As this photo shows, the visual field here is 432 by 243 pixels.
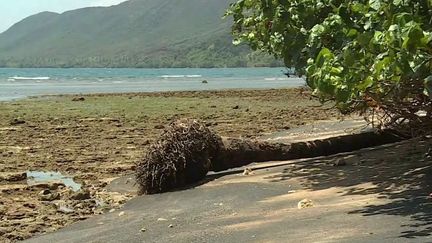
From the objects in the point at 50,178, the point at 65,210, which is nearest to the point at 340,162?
the point at 65,210

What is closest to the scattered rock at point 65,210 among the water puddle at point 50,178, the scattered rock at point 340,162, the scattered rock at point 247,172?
the water puddle at point 50,178

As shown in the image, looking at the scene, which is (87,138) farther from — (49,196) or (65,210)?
(65,210)

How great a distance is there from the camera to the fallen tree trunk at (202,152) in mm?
9805

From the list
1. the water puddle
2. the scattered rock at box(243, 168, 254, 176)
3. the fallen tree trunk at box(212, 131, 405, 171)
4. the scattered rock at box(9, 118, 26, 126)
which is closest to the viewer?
the scattered rock at box(243, 168, 254, 176)

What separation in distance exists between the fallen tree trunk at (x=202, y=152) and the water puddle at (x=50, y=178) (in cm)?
175

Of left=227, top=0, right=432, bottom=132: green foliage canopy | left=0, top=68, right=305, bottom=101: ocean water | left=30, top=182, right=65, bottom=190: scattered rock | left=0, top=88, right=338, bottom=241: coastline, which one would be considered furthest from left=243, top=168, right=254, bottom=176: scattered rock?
left=0, top=68, right=305, bottom=101: ocean water

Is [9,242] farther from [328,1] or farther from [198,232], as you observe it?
[328,1]

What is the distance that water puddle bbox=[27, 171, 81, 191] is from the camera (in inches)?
448

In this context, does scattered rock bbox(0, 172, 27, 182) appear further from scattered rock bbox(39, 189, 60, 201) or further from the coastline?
scattered rock bbox(39, 189, 60, 201)

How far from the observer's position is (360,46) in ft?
18.7

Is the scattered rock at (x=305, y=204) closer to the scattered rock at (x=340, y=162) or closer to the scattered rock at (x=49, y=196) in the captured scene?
the scattered rock at (x=340, y=162)

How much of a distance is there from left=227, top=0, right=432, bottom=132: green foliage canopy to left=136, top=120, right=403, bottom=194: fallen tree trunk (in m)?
2.01

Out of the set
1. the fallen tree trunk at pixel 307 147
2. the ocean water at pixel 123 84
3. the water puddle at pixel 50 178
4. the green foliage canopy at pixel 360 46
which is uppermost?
the green foliage canopy at pixel 360 46

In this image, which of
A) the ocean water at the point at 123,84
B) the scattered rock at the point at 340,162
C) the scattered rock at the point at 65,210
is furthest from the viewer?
the ocean water at the point at 123,84
